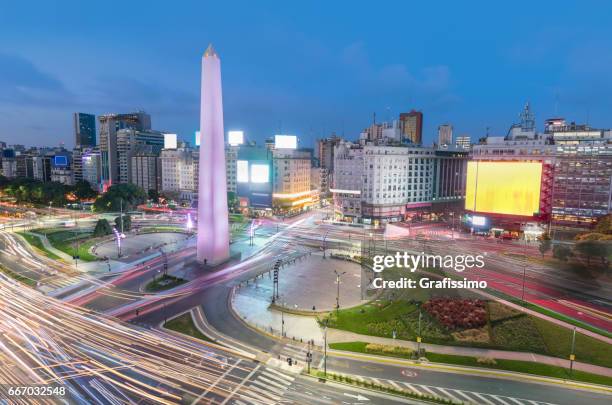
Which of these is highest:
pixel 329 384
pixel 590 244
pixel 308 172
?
pixel 308 172

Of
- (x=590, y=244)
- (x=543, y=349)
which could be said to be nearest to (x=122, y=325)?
(x=543, y=349)

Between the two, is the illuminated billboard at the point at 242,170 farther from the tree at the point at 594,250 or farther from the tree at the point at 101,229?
the tree at the point at 594,250

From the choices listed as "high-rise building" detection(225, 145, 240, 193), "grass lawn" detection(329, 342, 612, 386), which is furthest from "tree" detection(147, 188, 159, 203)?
"grass lawn" detection(329, 342, 612, 386)

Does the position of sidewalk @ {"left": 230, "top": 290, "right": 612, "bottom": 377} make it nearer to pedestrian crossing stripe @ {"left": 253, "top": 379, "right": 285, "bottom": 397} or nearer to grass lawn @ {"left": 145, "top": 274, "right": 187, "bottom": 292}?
pedestrian crossing stripe @ {"left": 253, "top": 379, "right": 285, "bottom": 397}

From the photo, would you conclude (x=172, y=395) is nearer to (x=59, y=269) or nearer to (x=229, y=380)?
(x=229, y=380)

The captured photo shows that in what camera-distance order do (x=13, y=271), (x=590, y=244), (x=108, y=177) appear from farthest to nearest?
(x=108, y=177)
(x=13, y=271)
(x=590, y=244)
